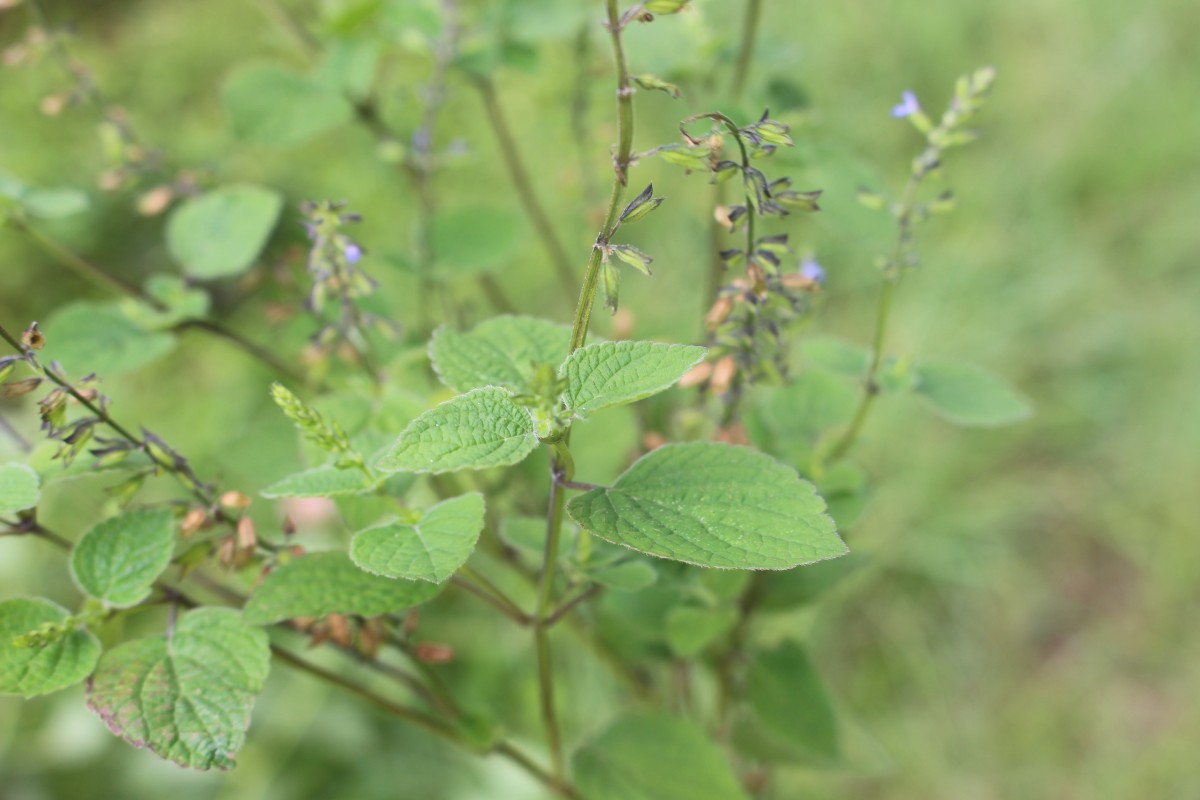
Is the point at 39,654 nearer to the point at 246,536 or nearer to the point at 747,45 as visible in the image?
the point at 246,536

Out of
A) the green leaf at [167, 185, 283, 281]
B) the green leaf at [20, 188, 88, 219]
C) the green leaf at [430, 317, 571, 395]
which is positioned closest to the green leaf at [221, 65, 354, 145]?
the green leaf at [167, 185, 283, 281]

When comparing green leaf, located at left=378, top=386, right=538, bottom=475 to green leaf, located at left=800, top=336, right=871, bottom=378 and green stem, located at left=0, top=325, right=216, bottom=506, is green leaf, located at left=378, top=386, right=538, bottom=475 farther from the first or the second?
green leaf, located at left=800, top=336, right=871, bottom=378

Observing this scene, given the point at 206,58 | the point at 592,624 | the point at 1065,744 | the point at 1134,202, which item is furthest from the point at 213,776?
the point at 1134,202

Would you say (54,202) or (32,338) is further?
(54,202)

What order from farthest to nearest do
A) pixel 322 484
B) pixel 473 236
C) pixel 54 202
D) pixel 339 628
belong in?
1. pixel 473 236
2. pixel 54 202
3. pixel 339 628
4. pixel 322 484

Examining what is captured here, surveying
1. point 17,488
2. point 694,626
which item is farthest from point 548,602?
point 17,488

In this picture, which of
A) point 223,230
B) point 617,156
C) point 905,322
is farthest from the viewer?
point 905,322
